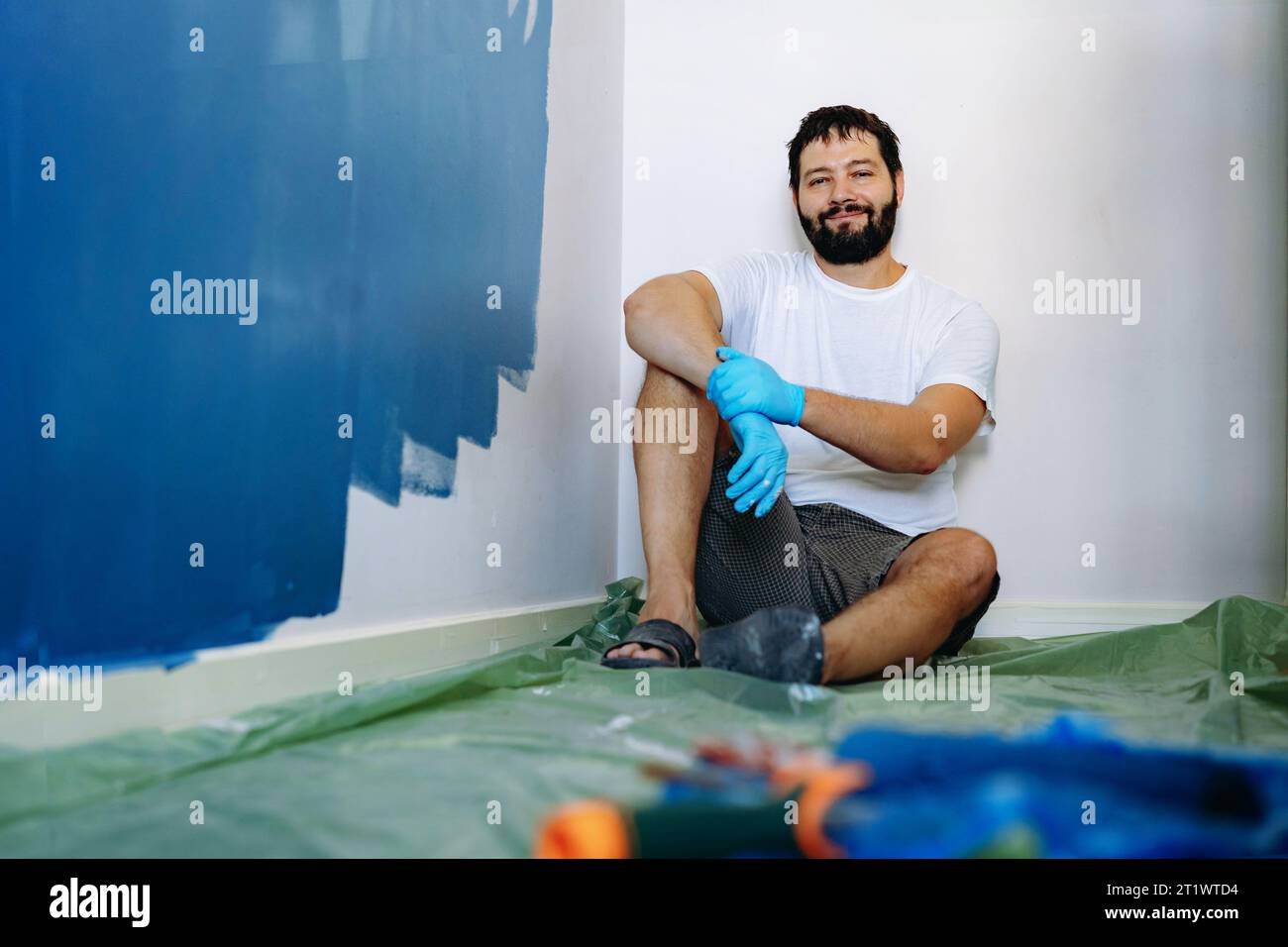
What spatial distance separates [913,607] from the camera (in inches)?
47.4

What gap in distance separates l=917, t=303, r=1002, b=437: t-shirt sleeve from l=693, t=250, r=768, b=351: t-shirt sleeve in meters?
0.30

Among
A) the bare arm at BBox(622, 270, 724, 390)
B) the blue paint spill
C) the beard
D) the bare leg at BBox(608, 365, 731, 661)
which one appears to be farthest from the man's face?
the blue paint spill

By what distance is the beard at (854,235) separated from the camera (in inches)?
64.9

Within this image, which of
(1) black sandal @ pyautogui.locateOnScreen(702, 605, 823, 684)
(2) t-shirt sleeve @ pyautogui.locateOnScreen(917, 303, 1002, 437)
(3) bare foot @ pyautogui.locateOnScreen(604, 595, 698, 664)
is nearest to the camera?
(1) black sandal @ pyautogui.locateOnScreen(702, 605, 823, 684)

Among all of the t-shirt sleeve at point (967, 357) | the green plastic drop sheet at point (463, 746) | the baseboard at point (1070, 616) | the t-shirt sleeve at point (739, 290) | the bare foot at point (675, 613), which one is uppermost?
the t-shirt sleeve at point (739, 290)

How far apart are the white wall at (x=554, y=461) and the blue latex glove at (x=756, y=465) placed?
38cm

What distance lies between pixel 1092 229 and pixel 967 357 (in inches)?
21.9

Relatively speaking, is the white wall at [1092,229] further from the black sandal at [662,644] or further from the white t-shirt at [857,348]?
the black sandal at [662,644]

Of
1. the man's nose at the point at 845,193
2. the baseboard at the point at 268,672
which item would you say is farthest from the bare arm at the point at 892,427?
the baseboard at the point at 268,672

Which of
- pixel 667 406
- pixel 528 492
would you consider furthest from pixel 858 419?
pixel 528 492

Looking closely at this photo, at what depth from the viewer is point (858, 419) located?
1270mm

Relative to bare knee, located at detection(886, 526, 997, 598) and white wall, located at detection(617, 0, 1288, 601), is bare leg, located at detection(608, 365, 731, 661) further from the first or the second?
white wall, located at detection(617, 0, 1288, 601)

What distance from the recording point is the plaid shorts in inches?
52.6

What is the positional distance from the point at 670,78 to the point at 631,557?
3.20 feet
